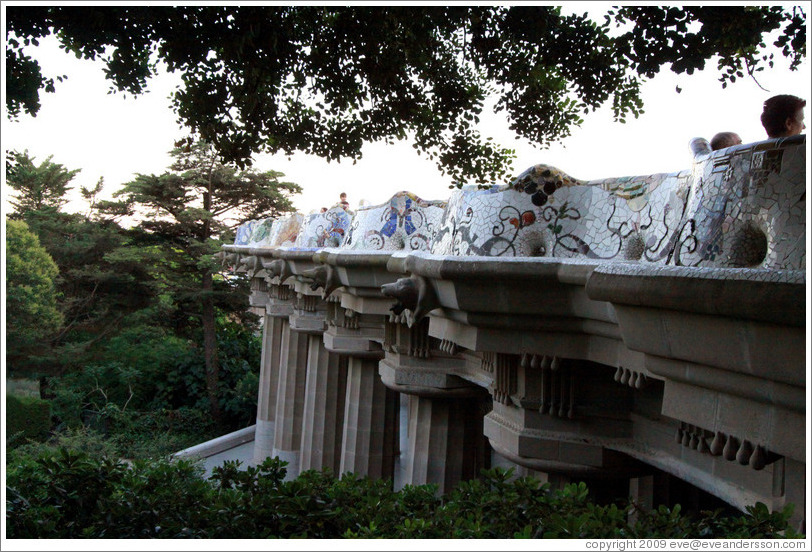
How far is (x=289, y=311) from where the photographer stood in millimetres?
19781

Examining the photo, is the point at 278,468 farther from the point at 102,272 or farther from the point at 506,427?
the point at 102,272

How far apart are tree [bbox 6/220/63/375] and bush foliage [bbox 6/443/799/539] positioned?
744 inches

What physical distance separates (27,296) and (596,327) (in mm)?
21492

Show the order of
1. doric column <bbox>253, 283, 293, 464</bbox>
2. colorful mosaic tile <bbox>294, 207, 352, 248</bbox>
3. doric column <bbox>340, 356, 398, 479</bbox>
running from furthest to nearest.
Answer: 1. doric column <bbox>253, 283, 293, 464</bbox>
2. colorful mosaic tile <bbox>294, 207, 352, 248</bbox>
3. doric column <bbox>340, 356, 398, 479</bbox>

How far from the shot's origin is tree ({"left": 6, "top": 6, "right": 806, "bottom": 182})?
15.0ft

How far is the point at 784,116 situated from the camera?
3887mm

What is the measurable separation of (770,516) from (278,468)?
304 centimetres

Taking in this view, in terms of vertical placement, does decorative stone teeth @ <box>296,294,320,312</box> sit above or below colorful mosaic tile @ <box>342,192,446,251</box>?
below

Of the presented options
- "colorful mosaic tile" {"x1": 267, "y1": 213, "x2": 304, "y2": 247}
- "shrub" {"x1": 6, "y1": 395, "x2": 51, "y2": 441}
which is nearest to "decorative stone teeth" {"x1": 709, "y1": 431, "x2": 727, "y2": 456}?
"colorful mosaic tile" {"x1": 267, "y1": 213, "x2": 304, "y2": 247}

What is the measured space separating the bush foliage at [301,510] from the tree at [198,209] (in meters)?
23.0

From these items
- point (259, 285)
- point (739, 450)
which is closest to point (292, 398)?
point (259, 285)

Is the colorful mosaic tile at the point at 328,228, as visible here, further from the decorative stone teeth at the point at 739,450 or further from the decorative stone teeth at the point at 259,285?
the decorative stone teeth at the point at 739,450

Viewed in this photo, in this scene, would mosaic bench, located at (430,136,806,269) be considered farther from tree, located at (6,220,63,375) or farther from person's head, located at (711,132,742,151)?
tree, located at (6,220,63,375)

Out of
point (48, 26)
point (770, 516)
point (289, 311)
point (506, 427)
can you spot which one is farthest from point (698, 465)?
point (289, 311)
